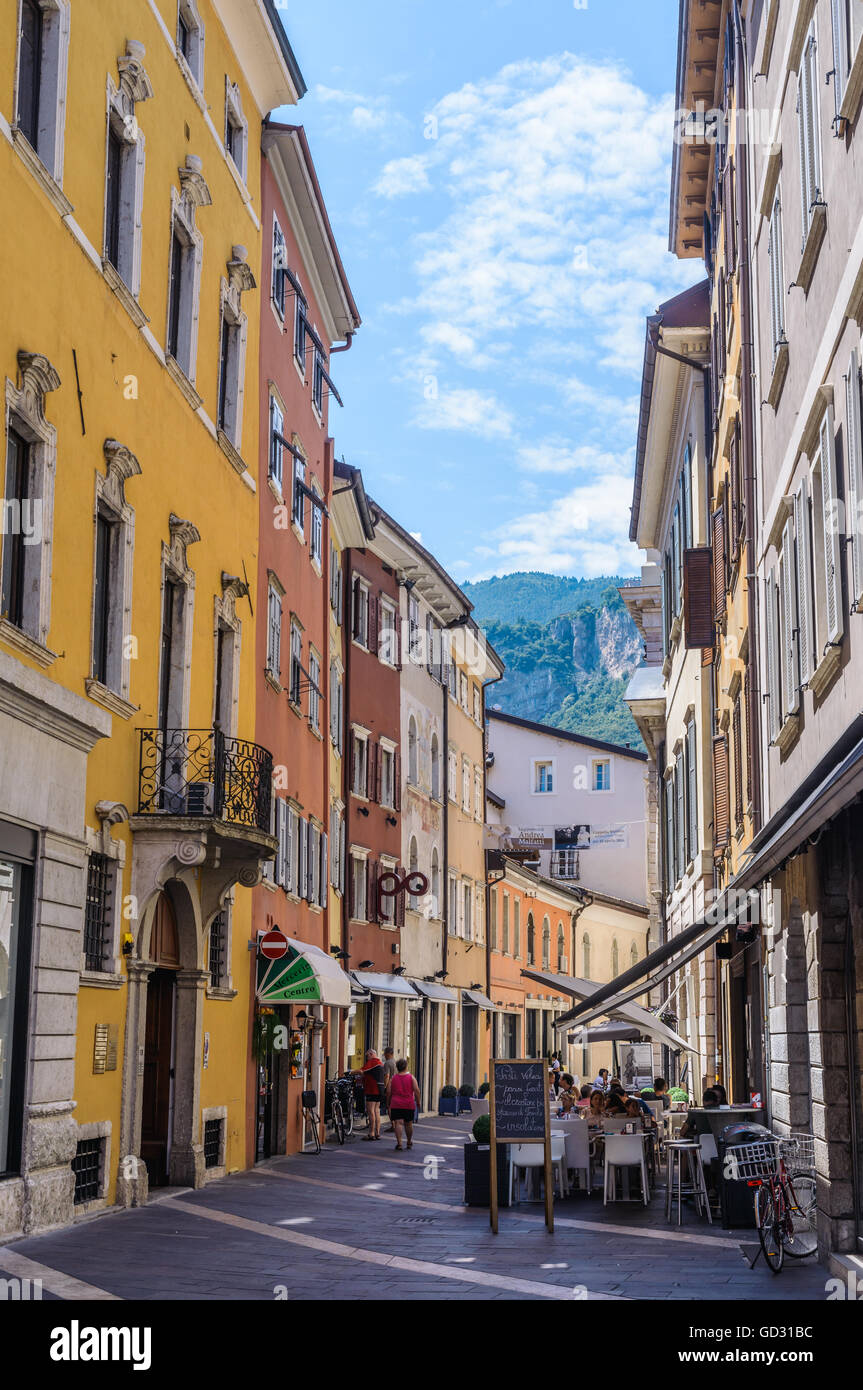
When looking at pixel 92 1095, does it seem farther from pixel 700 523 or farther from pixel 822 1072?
pixel 700 523

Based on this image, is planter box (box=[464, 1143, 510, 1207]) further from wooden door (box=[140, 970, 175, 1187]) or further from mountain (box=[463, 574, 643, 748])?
mountain (box=[463, 574, 643, 748])

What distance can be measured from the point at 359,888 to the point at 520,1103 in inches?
859

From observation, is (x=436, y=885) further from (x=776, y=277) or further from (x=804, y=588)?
(x=804, y=588)

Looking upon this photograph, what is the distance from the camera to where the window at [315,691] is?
3003cm

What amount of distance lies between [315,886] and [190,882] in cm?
1132

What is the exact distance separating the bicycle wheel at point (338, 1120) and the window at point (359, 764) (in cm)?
853

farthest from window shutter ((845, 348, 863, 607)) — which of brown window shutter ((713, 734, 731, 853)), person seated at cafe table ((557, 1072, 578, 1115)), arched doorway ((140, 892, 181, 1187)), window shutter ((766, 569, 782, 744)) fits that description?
person seated at cafe table ((557, 1072, 578, 1115))

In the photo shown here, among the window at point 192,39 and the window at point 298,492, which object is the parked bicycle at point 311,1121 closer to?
the window at point 298,492

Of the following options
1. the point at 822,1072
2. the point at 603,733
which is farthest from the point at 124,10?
the point at 603,733

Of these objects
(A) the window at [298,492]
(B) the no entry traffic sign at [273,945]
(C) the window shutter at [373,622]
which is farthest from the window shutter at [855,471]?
(C) the window shutter at [373,622]

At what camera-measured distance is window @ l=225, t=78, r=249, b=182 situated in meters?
23.2

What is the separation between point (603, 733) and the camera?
148750 mm

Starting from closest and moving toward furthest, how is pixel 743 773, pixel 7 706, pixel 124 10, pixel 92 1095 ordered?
pixel 7 706 < pixel 92 1095 < pixel 124 10 < pixel 743 773
